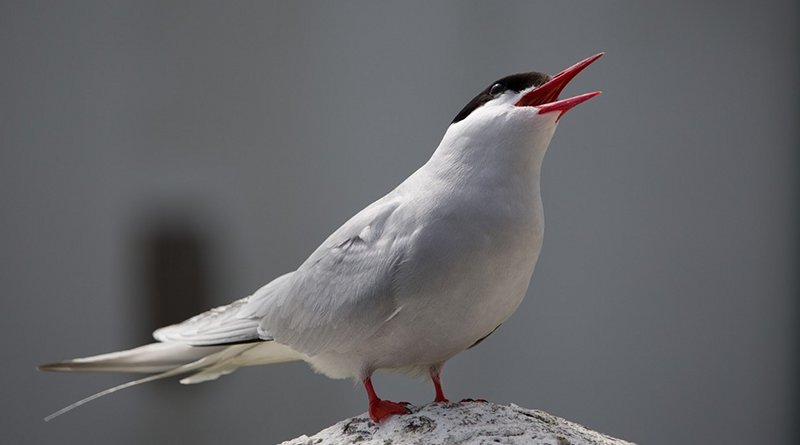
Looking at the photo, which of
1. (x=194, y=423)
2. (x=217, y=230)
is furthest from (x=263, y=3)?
(x=194, y=423)

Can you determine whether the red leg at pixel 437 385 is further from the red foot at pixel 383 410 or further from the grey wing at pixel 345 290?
the grey wing at pixel 345 290

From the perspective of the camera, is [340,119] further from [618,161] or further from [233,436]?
[233,436]

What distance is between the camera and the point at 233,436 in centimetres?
379

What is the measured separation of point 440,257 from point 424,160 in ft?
6.11

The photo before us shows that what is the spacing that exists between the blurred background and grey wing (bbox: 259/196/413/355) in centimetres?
166

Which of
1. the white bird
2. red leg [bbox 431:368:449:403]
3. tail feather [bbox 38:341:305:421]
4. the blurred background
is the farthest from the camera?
the blurred background

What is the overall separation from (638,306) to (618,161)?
63 centimetres

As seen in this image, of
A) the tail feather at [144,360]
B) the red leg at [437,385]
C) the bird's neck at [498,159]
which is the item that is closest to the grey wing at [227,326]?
the tail feather at [144,360]

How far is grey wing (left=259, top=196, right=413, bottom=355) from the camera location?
1.68 metres

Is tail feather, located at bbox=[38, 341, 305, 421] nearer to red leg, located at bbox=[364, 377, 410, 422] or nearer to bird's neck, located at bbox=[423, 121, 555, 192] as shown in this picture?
red leg, located at bbox=[364, 377, 410, 422]

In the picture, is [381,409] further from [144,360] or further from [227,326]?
[144,360]

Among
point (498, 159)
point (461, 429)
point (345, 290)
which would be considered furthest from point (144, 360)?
point (498, 159)

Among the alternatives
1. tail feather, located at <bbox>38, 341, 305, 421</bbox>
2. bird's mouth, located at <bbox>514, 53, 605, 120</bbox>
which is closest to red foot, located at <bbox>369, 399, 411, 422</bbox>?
tail feather, located at <bbox>38, 341, 305, 421</bbox>

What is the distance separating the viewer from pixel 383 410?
1.77m
